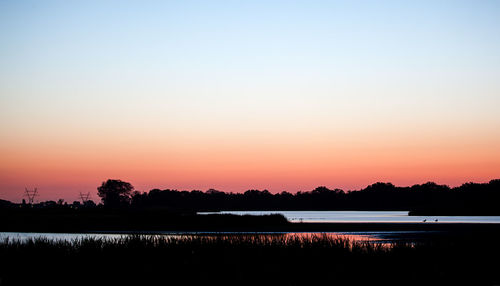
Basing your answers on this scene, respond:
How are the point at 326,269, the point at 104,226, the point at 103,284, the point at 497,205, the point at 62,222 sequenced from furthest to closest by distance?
the point at 497,205
the point at 62,222
the point at 104,226
the point at 326,269
the point at 103,284

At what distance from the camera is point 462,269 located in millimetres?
27031

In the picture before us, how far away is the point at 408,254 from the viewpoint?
28.7 meters

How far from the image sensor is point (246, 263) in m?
27.4

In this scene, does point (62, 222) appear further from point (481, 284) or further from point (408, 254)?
point (481, 284)

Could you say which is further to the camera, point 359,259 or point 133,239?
point 133,239

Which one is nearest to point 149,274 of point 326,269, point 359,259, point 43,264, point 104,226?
point 43,264

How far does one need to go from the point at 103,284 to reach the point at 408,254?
47.4ft

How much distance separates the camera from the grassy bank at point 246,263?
24.9 m

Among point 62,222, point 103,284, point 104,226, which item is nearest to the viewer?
point 103,284

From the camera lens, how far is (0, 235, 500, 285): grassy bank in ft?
81.8

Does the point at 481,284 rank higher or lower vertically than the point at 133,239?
lower

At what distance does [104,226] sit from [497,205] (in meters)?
98.5

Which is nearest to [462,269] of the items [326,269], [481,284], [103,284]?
[481,284]

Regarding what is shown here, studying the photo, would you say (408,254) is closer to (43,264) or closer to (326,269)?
(326,269)
